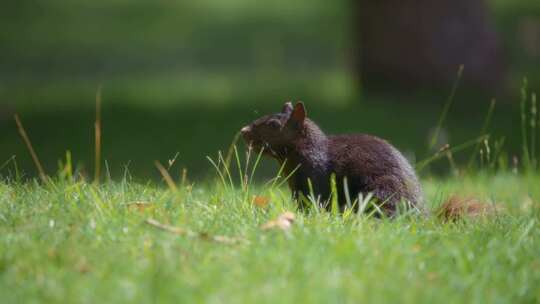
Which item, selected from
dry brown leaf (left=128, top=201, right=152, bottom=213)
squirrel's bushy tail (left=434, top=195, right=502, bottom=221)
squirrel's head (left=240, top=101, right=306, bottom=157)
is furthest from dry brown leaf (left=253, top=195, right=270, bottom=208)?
squirrel's bushy tail (left=434, top=195, right=502, bottom=221)

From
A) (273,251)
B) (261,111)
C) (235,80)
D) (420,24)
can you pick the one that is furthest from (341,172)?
(235,80)

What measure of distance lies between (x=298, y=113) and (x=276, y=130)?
164 millimetres

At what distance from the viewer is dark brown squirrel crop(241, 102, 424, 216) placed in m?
5.24

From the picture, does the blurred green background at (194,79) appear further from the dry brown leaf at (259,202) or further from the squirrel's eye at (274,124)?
the dry brown leaf at (259,202)

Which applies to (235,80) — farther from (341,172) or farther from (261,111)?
(341,172)

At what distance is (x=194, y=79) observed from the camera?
15391 mm

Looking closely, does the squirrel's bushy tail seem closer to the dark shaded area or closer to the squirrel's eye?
the squirrel's eye

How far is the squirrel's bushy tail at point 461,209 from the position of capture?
5.07 metres

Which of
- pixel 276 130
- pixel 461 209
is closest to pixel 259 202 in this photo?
pixel 276 130

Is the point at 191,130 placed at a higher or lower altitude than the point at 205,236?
lower

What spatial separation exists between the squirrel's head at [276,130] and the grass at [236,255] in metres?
0.85

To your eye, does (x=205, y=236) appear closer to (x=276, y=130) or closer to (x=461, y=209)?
(x=276, y=130)

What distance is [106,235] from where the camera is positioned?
3.89 m

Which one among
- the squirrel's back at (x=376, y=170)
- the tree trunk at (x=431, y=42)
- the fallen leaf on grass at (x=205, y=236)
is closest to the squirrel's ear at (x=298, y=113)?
the squirrel's back at (x=376, y=170)
